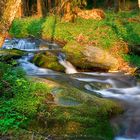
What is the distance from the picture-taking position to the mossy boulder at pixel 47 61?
15.7m

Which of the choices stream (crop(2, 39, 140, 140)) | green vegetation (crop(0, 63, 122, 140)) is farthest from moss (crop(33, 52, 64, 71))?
green vegetation (crop(0, 63, 122, 140))

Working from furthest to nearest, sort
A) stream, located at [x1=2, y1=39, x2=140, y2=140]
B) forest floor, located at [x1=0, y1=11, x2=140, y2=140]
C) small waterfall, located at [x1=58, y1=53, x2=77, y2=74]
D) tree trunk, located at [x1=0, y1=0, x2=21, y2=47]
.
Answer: small waterfall, located at [x1=58, y1=53, x2=77, y2=74], stream, located at [x1=2, y1=39, x2=140, y2=140], tree trunk, located at [x1=0, y1=0, x2=21, y2=47], forest floor, located at [x1=0, y1=11, x2=140, y2=140]

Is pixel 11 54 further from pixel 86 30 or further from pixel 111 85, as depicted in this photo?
pixel 86 30

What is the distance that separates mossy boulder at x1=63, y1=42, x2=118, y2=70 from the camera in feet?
54.2

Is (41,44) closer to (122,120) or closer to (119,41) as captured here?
(119,41)

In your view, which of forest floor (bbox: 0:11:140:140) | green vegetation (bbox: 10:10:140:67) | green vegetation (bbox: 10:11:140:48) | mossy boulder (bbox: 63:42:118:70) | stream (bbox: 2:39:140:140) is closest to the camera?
forest floor (bbox: 0:11:140:140)

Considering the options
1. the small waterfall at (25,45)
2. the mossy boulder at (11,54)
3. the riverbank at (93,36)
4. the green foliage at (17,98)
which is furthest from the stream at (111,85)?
the small waterfall at (25,45)

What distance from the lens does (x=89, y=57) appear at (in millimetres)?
17156

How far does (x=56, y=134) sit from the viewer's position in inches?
361

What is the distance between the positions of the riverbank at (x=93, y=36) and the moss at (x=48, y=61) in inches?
32.2

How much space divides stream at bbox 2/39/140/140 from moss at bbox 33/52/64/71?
8.9 inches

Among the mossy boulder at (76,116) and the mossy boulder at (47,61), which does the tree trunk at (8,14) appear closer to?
the mossy boulder at (76,116)

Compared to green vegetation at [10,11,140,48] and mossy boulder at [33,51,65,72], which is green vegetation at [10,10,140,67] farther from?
mossy boulder at [33,51,65,72]

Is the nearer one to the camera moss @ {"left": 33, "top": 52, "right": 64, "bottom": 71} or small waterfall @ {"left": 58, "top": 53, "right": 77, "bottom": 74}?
moss @ {"left": 33, "top": 52, "right": 64, "bottom": 71}
